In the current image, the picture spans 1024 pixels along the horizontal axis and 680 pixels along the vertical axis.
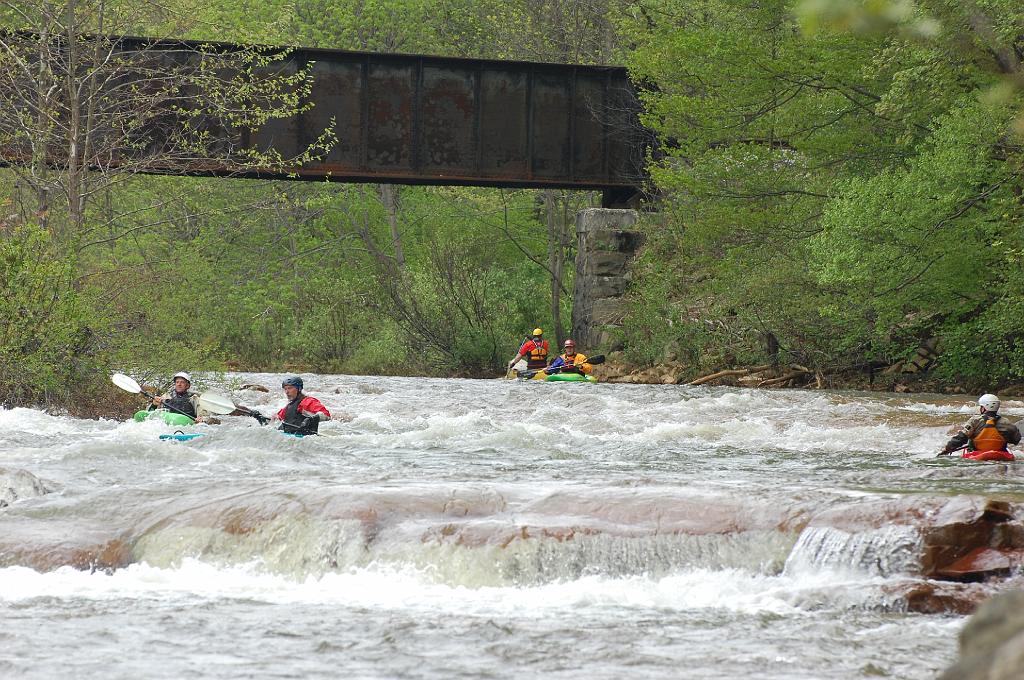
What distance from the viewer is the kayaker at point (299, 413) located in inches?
551

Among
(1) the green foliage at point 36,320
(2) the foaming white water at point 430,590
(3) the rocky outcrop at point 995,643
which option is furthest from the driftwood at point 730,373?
(3) the rocky outcrop at point 995,643

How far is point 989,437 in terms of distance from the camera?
1188 centimetres

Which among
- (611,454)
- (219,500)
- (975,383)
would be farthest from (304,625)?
(975,383)

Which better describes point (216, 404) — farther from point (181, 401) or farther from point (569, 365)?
point (569, 365)

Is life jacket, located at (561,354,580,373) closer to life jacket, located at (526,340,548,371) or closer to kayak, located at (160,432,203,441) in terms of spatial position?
life jacket, located at (526,340,548,371)

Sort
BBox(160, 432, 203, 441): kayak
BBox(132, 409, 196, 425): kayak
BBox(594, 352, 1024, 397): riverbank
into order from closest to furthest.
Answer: BBox(160, 432, 203, 441): kayak, BBox(132, 409, 196, 425): kayak, BBox(594, 352, 1024, 397): riverbank

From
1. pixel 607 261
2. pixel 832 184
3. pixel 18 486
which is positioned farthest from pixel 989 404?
pixel 607 261

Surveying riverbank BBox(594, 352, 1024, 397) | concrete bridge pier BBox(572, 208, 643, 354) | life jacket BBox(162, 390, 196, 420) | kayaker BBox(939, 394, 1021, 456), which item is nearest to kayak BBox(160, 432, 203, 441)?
life jacket BBox(162, 390, 196, 420)

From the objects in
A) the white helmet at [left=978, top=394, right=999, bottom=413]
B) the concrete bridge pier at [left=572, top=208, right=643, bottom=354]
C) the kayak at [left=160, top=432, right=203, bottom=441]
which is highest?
the concrete bridge pier at [left=572, top=208, right=643, bottom=354]

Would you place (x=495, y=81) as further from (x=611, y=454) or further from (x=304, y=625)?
(x=304, y=625)

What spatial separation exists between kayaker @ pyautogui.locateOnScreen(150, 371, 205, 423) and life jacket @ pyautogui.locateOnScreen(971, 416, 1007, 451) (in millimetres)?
8354

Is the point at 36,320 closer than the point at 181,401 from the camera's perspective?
No

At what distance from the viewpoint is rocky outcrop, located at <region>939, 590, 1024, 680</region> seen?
11.4ft

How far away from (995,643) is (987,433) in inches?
344
